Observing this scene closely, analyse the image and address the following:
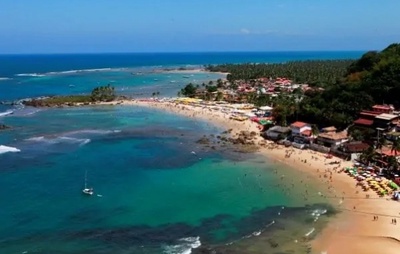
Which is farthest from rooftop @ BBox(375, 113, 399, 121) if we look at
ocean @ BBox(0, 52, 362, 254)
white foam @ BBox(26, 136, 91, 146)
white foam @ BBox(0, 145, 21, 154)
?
white foam @ BBox(0, 145, 21, 154)

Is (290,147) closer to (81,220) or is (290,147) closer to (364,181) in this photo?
(364,181)

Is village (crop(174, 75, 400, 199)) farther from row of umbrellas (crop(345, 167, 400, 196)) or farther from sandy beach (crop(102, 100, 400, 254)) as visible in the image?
sandy beach (crop(102, 100, 400, 254))

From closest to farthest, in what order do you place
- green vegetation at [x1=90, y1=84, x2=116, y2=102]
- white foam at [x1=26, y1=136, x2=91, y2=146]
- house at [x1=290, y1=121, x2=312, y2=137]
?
house at [x1=290, y1=121, x2=312, y2=137]
white foam at [x1=26, y1=136, x2=91, y2=146]
green vegetation at [x1=90, y1=84, x2=116, y2=102]

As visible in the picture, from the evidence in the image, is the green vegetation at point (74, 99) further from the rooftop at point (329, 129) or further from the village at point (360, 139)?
the rooftop at point (329, 129)

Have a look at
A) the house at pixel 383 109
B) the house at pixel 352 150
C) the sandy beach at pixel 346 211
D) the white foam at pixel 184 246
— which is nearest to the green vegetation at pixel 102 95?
the sandy beach at pixel 346 211

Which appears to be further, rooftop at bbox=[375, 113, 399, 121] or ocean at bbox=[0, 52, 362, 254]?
rooftop at bbox=[375, 113, 399, 121]

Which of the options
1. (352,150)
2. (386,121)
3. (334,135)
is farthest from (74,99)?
(386,121)
